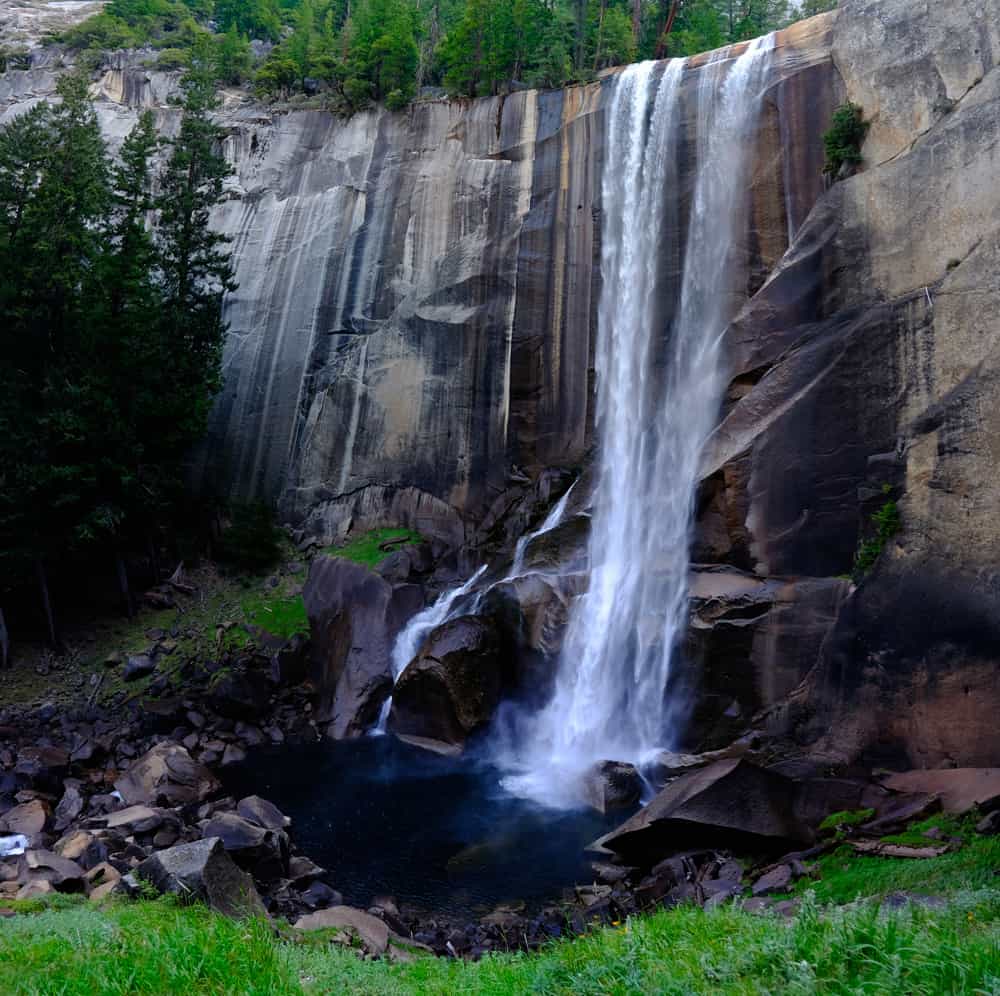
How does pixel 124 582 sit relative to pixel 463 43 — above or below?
below

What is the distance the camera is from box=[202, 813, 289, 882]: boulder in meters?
13.9

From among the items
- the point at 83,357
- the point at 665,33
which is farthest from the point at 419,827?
the point at 665,33

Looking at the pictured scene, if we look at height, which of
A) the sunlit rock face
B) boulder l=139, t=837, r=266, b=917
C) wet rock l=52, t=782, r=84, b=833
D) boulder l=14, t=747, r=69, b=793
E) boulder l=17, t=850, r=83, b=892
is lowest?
boulder l=14, t=747, r=69, b=793

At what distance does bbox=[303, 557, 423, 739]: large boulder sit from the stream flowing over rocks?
12 centimetres

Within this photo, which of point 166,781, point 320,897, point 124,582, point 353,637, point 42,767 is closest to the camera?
point 320,897

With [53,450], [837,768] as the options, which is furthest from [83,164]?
[837,768]

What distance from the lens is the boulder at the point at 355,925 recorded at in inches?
430

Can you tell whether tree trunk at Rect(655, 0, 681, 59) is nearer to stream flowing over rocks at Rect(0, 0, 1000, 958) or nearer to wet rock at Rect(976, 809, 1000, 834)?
stream flowing over rocks at Rect(0, 0, 1000, 958)

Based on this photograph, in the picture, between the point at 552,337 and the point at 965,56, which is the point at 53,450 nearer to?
the point at 552,337

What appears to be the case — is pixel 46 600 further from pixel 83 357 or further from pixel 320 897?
pixel 320 897

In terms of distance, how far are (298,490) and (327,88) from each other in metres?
18.8

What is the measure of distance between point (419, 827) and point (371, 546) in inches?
532

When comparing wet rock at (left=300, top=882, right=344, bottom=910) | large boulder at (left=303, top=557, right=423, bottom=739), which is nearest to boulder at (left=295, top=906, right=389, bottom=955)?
wet rock at (left=300, top=882, right=344, bottom=910)

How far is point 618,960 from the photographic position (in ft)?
21.4
